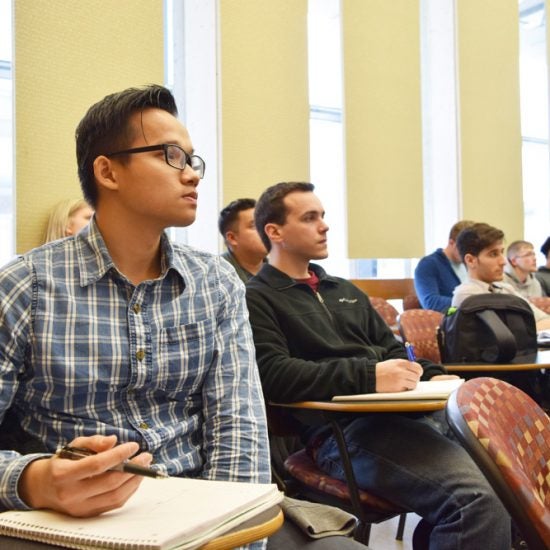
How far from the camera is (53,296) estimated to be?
1343 millimetres

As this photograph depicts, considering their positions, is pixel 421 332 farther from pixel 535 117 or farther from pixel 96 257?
pixel 535 117

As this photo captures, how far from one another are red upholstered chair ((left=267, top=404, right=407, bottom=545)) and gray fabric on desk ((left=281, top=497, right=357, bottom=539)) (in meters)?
0.62

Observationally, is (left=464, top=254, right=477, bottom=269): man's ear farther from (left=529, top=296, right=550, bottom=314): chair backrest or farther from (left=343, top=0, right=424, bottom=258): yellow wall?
(left=343, top=0, right=424, bottom=258): yellow wall

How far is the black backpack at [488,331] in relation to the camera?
9.27 feet

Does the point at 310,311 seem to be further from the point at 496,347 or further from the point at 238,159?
the point at 238,159

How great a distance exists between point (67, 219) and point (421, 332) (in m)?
1.75

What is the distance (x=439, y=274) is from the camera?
5.16m

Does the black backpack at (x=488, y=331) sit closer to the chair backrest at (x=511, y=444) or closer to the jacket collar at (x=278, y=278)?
the jacket collar at (x=278, y=278)

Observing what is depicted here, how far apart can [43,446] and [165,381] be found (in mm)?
253

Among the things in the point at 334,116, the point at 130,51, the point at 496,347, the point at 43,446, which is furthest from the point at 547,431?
the point at 334,116

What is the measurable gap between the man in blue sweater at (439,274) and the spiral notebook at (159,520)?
4126 mm

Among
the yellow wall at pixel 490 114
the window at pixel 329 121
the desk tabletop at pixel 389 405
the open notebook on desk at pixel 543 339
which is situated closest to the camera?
the desk tabletop at pixel 389 405

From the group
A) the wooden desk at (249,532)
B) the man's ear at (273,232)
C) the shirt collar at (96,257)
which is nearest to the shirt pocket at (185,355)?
the shirt collar at (96,257)

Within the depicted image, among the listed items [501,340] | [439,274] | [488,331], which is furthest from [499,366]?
[439,274]
